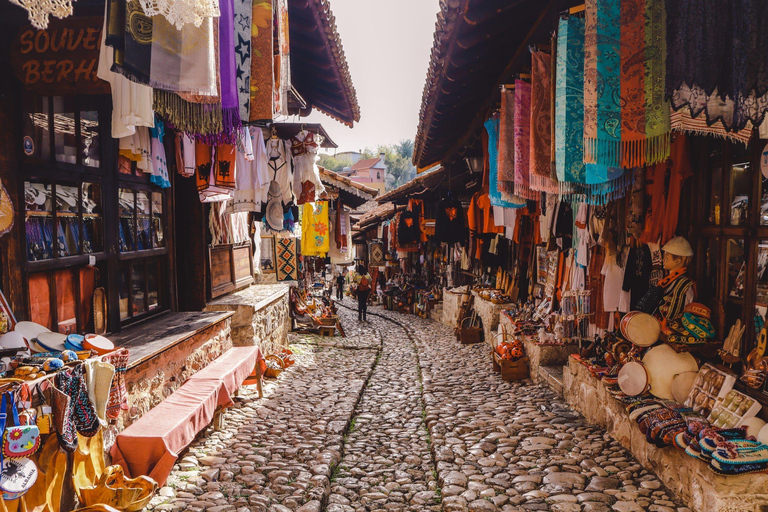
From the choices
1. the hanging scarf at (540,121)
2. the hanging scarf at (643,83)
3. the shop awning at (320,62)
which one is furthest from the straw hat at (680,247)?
the shop awning at (320,62)

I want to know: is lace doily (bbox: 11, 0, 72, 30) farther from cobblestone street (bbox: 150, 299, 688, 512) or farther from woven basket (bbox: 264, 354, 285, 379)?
woven basket (bbox: 264, 354, 285, 379)

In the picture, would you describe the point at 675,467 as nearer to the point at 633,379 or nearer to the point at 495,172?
the point at 633,379

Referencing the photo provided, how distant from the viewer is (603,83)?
12.7 feet

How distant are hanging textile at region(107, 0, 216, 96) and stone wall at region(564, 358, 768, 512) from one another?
4.39 meters

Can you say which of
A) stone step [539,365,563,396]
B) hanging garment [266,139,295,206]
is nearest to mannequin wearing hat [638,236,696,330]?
stone step [539,365,563,396]

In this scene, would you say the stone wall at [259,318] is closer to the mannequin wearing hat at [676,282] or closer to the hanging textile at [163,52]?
the hanging textile at [163,52]

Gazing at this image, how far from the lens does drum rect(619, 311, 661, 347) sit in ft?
17.3

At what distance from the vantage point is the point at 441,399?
25.3 ft

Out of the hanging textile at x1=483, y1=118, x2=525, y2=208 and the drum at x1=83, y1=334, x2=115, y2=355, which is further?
the hanging textile at x1=483, y1=118, x2=525, y2=208

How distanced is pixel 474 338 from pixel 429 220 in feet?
21.3

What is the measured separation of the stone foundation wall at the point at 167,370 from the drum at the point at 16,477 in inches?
57.4

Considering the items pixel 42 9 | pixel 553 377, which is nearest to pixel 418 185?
pixel 553 377

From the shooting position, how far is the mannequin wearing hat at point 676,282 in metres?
5.01

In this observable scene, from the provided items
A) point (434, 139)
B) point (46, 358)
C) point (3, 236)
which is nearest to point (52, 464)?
point (46, 358)
